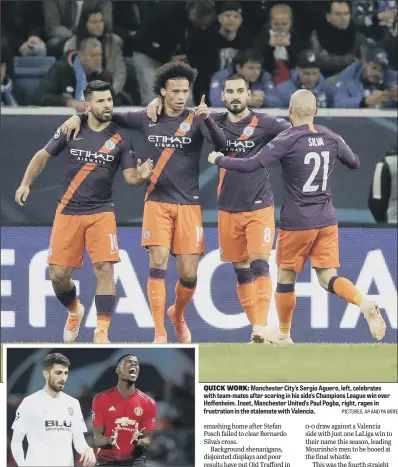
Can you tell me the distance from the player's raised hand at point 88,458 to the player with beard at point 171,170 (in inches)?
96.5

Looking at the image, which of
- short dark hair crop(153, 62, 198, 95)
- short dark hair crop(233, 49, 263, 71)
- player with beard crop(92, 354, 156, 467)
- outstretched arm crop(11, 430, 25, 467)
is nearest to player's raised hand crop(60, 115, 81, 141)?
short dark hair crop(153, 62, 198, 95)

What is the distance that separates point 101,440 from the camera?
1012cm

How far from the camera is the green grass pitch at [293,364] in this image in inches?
484

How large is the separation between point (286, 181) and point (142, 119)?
1239 mm

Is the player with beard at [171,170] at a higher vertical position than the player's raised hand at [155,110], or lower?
lower

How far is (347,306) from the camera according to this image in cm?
1512

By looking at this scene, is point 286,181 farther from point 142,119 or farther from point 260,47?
point 260,47

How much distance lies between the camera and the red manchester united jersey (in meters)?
10.1

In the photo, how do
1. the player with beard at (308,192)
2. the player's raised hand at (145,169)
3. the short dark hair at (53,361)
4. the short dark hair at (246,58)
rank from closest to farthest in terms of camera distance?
the short dark hair at (53,361), the player's raised hand at (145,169), the player with beard at (308,192), the short dark hair at (246,58)

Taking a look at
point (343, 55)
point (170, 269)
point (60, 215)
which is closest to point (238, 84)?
point (60, 215)

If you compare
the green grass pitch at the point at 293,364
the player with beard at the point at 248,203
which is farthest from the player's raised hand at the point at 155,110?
the green grass pitch at the point at 293,364

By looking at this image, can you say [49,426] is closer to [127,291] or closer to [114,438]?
[114,438]

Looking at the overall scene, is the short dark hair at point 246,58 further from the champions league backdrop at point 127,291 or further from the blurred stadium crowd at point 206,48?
the champions league backdrop at point 127,291

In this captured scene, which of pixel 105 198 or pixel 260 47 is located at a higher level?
pixel 260 47
